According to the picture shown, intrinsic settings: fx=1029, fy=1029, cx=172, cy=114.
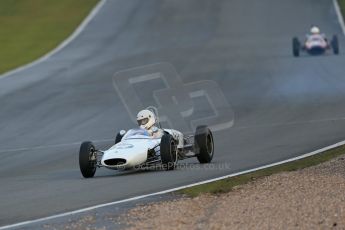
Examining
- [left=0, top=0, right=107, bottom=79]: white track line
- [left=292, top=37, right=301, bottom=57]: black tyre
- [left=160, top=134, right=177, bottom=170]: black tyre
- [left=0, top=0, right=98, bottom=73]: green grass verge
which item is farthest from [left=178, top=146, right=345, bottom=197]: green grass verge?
[left=0, top=0, right=98, bottom=73]: green grass verge

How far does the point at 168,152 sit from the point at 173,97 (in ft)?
39.1

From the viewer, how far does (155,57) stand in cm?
3512

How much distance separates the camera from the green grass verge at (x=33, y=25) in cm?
3684

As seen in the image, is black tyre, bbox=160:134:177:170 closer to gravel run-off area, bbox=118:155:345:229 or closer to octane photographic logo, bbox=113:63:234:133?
gravel run-off area, bbox=118:155:345:229

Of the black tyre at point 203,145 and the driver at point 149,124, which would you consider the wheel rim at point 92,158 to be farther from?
the black tyre at point 203,145

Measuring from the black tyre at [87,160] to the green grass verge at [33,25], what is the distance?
745 inches

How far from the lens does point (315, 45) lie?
117 feet

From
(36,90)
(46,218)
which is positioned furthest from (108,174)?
(36,90)

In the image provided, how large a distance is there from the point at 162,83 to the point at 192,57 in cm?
504

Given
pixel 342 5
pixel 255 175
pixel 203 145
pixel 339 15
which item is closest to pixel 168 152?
pixel 203 145

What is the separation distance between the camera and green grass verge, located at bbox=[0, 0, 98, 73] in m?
36.8

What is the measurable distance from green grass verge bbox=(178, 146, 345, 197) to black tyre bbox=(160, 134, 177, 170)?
3.93 feet

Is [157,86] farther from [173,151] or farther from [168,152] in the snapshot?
[168,152]

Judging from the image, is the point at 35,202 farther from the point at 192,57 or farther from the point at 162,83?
the point at 192,57
